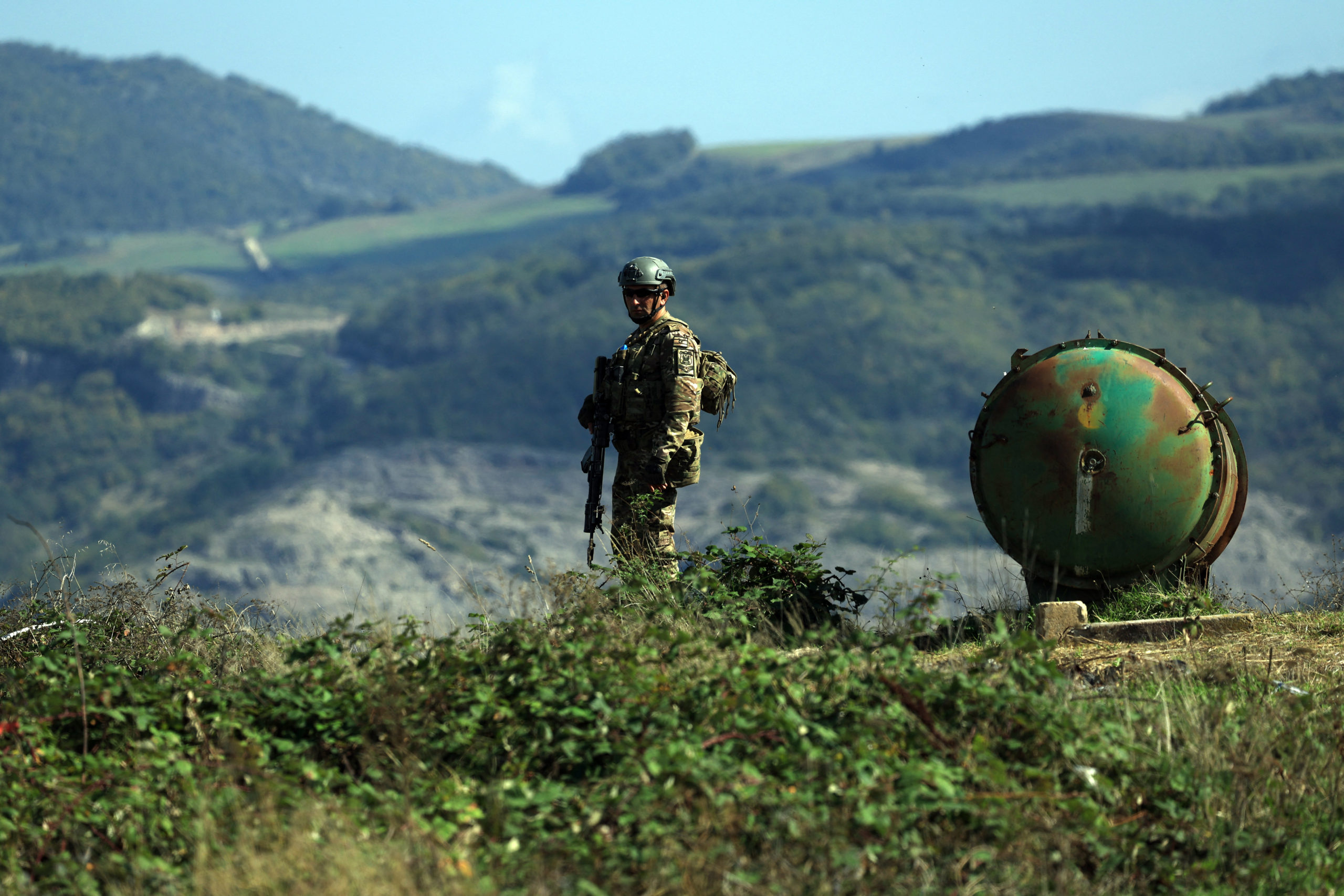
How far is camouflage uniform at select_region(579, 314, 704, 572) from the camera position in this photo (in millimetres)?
8062

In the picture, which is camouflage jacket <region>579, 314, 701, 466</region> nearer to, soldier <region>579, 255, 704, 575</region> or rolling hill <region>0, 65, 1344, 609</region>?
soldier <region>579, 255, 704, 575</region>

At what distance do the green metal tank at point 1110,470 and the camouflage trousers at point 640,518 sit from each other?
1.82m

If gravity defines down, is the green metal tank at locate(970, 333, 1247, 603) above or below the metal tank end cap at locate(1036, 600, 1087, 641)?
above

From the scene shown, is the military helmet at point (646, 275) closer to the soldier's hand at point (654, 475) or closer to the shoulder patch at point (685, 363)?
the shoulder patch at point (685, 363)

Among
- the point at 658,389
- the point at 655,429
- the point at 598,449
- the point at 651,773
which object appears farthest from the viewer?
the point at 598,449

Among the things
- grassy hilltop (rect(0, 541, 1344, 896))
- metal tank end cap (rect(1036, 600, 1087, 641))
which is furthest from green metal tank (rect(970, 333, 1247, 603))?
grassy hilltop (rect(0, 541, 1344, 896))

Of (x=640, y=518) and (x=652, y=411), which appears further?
(x=652, y=411)

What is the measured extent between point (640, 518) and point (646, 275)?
4.82 ft

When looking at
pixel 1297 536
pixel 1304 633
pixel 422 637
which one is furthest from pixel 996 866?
pixel 1297 536

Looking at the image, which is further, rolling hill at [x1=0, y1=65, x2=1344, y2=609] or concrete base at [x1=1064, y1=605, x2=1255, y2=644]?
rolling hill at [x1=0, y1=65, x2=1344, y2=609]

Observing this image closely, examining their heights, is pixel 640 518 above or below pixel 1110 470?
below

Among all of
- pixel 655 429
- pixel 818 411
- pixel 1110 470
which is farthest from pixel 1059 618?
pixel 818 411

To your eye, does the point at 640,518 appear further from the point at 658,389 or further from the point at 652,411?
the point at 658,389

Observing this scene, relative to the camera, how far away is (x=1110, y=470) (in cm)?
754
